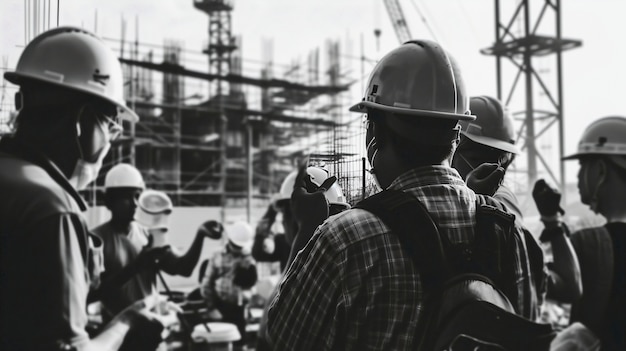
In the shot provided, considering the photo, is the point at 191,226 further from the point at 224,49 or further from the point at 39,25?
the point at 39,25

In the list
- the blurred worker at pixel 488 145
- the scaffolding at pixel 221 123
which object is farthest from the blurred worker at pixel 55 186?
the scaffolding at pixel 221 123

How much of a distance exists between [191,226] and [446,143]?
2040cm

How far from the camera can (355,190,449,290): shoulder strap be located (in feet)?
4.97

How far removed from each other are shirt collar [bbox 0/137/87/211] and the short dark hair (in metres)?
1.02

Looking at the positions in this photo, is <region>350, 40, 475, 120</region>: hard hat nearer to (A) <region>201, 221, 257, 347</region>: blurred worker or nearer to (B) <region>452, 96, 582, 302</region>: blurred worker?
(B) <region>452, 96, 582, 302</region>: blurred worker

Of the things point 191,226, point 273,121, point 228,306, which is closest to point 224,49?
point 273,121

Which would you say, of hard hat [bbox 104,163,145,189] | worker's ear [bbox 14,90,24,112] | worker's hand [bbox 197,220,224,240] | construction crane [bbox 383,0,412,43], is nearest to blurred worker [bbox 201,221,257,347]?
worker's hand [bbox 197,220,224,240]

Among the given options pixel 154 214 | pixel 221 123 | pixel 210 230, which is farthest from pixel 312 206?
pixel 221 123

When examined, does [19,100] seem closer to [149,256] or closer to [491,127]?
[491,127]

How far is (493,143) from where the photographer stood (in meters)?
2.66

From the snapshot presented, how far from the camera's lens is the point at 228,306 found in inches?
304

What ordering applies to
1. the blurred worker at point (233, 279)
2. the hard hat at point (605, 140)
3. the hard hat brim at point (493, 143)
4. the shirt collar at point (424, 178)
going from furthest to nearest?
the blurred worker at point (233, 279) → the hard hat at point (605, 140) → the hard hat brim at point (493, 143) → the shirt collar at point (424, 178)

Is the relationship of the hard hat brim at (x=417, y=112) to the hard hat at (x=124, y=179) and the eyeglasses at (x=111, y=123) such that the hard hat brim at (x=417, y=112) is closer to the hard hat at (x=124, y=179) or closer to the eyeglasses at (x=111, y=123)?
the eyeglasses at (x=111, y=123)

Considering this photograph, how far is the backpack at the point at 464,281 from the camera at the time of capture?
4.71ft
